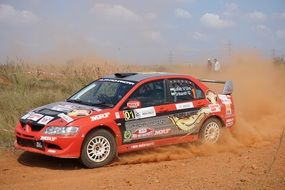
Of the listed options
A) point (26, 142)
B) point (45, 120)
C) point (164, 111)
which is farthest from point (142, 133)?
point (26, 142)

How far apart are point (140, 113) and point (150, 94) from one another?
0.54 metres

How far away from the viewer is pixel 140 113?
8797 millimetres

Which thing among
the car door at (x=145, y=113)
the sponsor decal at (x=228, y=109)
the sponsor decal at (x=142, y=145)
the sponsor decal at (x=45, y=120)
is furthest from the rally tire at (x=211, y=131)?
the sponsor decal at (x=45, y=120)

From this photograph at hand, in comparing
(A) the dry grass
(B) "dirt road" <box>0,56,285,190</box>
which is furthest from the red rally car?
(A) the dry grass

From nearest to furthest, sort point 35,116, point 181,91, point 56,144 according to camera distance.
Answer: point 56,144
point 35,116
point 181,91

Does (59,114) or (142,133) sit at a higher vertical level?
(59,114)

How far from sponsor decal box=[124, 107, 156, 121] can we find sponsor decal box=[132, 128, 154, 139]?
24cm

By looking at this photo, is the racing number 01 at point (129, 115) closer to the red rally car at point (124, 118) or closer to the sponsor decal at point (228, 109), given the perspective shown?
the red rally car at point (124, 118)

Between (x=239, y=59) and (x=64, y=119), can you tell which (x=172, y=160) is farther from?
(x=239, y=59)

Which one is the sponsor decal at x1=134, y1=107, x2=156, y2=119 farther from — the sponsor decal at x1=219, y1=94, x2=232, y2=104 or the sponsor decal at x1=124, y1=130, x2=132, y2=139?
the sponsor decal at x1=219, y1=94, x2=232, y2=104

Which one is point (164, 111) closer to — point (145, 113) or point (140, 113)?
point (145, 113)

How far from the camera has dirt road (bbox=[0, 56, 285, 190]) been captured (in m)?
7.01

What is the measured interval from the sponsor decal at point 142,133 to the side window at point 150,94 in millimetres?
465

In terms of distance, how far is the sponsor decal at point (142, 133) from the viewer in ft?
28.6
